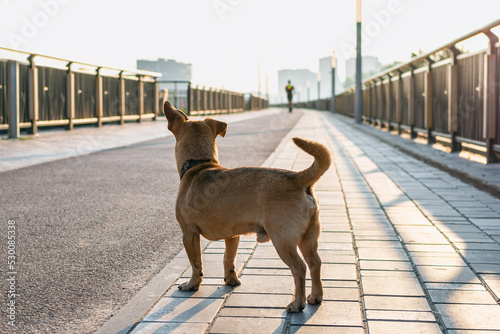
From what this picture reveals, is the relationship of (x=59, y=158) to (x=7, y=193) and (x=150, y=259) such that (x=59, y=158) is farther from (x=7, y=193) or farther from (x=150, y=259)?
(x=150, y=259)

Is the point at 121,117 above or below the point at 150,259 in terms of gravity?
above

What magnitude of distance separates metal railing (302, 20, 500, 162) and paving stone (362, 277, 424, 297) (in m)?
5.42

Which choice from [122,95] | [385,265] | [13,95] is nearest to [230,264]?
[385,265]

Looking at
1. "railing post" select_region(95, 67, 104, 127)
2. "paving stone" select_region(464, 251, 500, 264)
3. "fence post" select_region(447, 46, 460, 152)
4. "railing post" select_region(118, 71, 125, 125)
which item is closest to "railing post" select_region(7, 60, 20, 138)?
"railing post" select_region(95, 67, 104, 127)

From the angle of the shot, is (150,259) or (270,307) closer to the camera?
(270,307)

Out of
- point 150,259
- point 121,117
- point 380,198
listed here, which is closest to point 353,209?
point 380,198

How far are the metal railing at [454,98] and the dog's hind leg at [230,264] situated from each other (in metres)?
5.89

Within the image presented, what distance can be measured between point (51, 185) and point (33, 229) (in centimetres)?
244

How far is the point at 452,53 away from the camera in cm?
1033

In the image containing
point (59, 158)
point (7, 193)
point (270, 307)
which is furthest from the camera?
point (59, 158)

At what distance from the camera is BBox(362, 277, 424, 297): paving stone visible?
3.18m

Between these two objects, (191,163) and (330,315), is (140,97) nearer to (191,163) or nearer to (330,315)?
(191,163)

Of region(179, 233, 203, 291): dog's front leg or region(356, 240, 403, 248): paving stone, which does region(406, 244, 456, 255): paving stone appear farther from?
region(179, 233, 203, 291): dog's front leg

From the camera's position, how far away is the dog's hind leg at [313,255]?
117 inches
